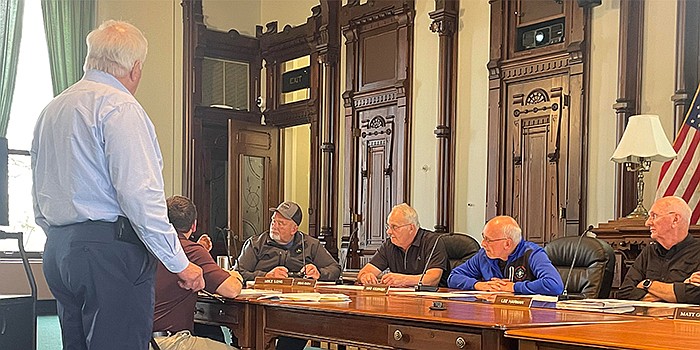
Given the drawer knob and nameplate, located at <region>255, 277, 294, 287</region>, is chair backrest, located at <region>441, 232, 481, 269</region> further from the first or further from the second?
the drawer knob

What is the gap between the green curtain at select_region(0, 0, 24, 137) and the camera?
8.41m

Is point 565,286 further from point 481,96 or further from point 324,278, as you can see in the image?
point 481,96

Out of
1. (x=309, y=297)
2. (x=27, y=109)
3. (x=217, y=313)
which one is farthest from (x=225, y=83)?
(x=309, y=297)

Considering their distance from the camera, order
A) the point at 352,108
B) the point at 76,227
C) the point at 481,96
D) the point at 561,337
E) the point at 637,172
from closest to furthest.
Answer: the point at 561,337 → the point at 76,227 → the point at 637,172 → the point at 481,96 → the point at 352,108

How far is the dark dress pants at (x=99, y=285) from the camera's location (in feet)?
8.18

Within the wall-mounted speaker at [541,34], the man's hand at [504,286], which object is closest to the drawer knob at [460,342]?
the man's hand at [504,286]

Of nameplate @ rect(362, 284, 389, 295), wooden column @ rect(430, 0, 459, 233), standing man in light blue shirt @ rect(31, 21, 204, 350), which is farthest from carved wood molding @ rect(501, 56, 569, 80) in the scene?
standing man in light blue shirt @ rect(31, 21, 204, 350)

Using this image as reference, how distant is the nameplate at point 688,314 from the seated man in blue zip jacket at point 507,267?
1.06 meters

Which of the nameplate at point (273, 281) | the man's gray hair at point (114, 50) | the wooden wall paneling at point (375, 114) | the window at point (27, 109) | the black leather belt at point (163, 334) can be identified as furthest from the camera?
the window at point (27, 109)

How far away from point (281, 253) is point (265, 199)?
4098mm

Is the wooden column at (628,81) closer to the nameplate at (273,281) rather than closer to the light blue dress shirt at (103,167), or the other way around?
the nameplate at (273,281)

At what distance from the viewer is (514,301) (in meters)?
3.45

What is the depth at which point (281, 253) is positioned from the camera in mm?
5539

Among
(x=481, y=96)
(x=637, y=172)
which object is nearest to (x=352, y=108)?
(x=481, y=96)
